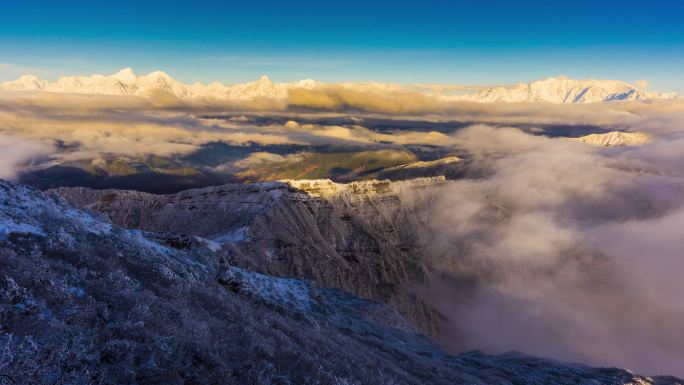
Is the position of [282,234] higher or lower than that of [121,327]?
lower

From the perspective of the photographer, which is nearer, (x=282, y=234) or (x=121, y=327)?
(x=121, y=327)

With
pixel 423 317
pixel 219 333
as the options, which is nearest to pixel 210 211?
pixel 423 317

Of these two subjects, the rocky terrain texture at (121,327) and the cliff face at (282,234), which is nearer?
the rocky terrain texture at (121,327)

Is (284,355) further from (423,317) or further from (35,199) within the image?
(423,317)

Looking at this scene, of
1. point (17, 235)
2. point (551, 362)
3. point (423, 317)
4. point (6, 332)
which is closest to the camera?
point (6, 332)

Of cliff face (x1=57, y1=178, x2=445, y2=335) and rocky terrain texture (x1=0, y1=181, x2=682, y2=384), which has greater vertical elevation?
rocky terrain texture (x1=0, y1=181, x2=682, y2=384)

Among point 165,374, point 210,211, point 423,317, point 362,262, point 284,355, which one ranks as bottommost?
Answer: point 423,317

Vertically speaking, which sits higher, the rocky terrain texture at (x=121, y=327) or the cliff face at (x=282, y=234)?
the rocky terrain texture at (x=121, y=327)

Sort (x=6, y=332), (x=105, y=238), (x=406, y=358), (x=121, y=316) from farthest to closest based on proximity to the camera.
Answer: (x=406, y=358), (x=105, y=238), (x=121, y=316), (x=6, y=332)

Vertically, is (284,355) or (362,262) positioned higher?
(284,355)

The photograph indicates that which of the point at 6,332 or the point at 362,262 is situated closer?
the point at 6,332

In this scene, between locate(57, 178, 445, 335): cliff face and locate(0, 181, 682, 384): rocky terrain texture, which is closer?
locate(0, 181, 682, 384): rocky terrain texture
